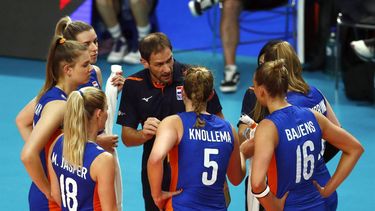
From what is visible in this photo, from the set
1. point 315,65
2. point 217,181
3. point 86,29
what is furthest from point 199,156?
point 315,65

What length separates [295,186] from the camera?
14.6ft

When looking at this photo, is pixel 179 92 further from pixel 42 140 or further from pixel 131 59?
pixel 131 59

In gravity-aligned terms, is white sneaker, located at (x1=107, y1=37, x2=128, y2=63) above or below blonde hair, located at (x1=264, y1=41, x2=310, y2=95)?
below

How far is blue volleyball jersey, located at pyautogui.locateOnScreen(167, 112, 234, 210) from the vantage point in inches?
170

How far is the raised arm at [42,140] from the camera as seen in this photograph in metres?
4.46

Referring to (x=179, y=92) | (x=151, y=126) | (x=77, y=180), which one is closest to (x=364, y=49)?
(x=179, y=92)

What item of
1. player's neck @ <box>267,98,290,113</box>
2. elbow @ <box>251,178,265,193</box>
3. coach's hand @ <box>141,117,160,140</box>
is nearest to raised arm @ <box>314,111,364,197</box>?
player's neck @ <box>267,98,290,113</box>

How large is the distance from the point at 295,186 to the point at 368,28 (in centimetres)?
503

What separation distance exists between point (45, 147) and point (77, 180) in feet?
1.79

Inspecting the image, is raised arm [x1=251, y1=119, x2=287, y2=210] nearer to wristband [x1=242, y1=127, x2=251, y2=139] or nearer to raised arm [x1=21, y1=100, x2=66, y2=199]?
wristband [x1=242, y1=127, x2=251, y2=139]

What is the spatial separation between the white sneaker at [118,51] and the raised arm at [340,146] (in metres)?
6.07

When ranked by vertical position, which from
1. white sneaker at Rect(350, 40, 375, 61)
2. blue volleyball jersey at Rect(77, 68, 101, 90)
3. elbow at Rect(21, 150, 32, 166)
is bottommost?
white sneaker at Rect(350, 40, 375, 61)

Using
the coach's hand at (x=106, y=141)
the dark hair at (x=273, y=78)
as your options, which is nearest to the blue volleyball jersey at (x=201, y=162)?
the dark hair at (x=273, y=78)

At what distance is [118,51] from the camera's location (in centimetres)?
1050
